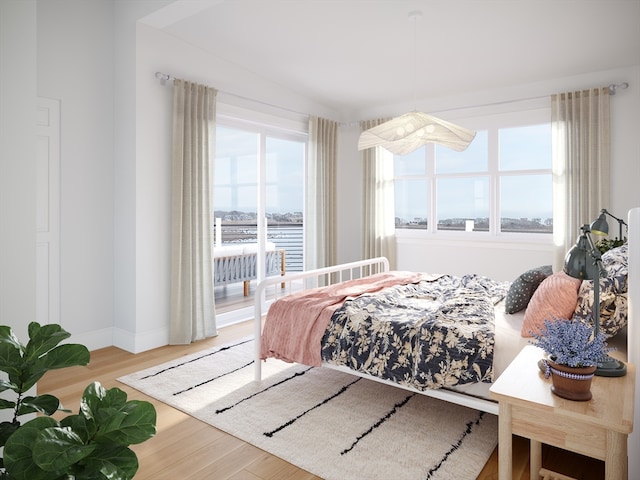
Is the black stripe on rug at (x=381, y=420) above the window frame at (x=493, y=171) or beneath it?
beneath

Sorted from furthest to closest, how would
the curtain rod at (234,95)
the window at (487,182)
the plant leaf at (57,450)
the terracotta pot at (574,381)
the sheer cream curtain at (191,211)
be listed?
1. the window at (487,182)
2. the sheer cream curtain at (191,211)
3. the curtain rod at (234,95)
4. the terracotta pot at (574,381)
5. the plant leaf at (57,450)

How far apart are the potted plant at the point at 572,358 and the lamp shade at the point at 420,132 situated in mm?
1796

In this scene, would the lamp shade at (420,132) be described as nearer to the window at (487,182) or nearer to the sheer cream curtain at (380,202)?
the window at (487,182)

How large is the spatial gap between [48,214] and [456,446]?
326cm

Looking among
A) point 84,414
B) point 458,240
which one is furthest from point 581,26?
point 84,414

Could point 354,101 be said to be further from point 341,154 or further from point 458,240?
point 458,240

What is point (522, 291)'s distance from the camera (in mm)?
2646

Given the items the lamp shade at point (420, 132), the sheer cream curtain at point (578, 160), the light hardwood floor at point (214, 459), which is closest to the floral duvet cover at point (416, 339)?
the light hardwood floor at point (214, 459)

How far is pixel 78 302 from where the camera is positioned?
3594mm

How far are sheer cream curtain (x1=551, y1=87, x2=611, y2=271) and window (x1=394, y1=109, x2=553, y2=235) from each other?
9.3 inches

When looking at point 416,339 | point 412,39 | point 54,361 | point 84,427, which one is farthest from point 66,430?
point 412,39

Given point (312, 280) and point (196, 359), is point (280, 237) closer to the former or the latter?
point (312, 280)

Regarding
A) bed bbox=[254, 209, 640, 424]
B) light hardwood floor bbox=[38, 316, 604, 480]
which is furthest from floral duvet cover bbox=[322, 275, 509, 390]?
light hardwood floor bbox=[38, 316, 604, 480]

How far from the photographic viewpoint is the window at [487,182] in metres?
4.77
